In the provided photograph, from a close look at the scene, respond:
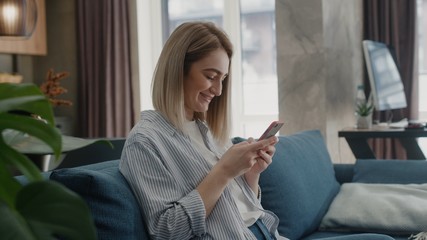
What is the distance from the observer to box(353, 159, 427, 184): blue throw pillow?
8.47 ft

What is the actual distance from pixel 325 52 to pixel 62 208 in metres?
3.31

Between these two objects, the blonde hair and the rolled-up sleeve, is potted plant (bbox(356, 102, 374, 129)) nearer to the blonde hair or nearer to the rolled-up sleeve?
the blonde hair

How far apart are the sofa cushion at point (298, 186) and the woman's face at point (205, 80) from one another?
57cm

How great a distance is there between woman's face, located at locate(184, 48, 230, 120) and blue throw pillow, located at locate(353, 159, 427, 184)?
127 centimetres

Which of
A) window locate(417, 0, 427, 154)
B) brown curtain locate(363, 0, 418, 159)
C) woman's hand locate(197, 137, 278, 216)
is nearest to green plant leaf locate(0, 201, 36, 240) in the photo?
woman's hand locate(197, 137, 278, 216)

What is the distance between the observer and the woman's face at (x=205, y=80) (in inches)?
62.0

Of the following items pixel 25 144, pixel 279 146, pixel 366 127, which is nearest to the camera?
pixel 25 144

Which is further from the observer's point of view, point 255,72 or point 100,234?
point 255,72

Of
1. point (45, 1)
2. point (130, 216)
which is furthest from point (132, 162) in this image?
point (45, 1)

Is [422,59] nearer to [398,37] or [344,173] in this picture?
[398,37]

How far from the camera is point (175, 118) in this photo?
1.50 meters

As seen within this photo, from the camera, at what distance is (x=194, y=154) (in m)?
1.48

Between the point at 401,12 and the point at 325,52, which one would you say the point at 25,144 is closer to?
the point at 325,52

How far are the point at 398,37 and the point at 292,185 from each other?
2853 millimetres
